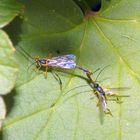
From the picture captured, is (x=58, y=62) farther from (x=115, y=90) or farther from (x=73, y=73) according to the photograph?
(x=115, y=90)

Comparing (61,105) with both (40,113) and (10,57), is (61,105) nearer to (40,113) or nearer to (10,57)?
(40,113)

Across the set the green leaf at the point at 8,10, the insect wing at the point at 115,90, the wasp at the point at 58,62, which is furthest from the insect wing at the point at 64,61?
the green leaf at the point at 8,10

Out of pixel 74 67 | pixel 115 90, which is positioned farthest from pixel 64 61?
pixel 115 90

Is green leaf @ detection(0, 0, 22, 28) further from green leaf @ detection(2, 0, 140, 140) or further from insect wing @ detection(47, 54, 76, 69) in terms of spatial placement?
insect wing @ detection(47, 54, 76, 69)

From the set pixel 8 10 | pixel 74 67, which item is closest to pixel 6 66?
pixel 8 10

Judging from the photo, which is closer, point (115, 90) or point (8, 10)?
point (8, 10)

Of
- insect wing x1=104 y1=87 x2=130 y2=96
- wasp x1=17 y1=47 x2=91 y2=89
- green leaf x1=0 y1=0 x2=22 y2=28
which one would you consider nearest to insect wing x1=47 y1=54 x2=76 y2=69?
wasp x1=17 y1=47 x2=91 y2=89

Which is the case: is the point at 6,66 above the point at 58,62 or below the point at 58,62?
below
